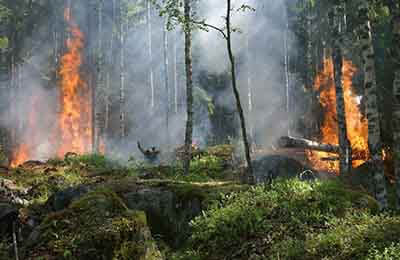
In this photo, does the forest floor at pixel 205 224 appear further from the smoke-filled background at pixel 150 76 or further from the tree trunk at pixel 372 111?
the smoke-filled background at pixel 150 76

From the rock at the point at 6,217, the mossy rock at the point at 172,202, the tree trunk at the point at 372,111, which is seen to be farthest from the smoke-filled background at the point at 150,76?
the mossy rock at the point at 172,202

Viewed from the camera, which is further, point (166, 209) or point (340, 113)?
point (340, 113)

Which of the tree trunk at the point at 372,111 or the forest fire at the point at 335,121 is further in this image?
the forest fire at the point at 335,121

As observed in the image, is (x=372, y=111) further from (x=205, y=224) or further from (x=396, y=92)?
(x=205, y=224)

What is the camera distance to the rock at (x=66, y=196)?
36.7 ft

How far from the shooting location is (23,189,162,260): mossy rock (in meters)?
5.84

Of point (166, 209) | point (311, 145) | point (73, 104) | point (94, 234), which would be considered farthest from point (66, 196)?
point (73, 104)

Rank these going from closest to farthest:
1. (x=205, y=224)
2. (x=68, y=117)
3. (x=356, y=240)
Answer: (x=356, y=240), (x=205, y=224), (x=68, y=117)

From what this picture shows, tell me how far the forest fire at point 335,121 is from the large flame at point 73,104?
20260mm

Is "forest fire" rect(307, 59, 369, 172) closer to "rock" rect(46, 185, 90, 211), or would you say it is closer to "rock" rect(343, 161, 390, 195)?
"rock" rect(343, 161, 390, 195)

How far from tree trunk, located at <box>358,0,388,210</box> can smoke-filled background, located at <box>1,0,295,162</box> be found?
2337 cm

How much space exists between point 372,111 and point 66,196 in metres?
8.84

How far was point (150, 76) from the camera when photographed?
4447cm

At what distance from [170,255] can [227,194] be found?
2169 mm
